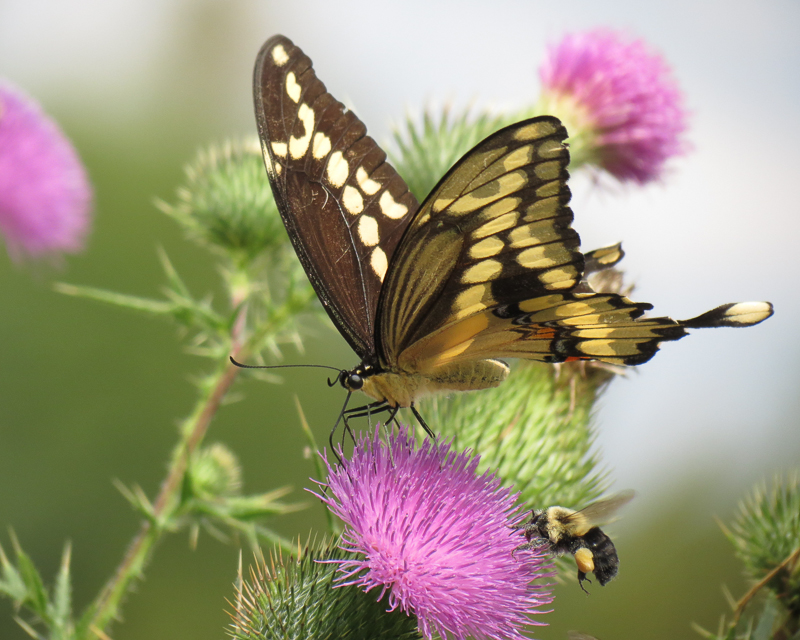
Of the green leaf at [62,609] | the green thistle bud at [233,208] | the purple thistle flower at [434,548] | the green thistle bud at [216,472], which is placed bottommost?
the green leaf at [62,609]

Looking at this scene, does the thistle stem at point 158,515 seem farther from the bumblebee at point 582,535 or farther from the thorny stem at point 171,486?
the bumblebee at point 582,535

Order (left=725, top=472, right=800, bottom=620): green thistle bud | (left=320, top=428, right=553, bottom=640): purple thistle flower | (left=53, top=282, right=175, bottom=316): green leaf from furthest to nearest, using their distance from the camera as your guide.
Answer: (left=725, top=472, right=800, bottom=620): green thistle bud, (left=53, top=282, right=175, bottom=316): green leaf, (left=320, top=428, right=553, bottom=640): purple thistle flower

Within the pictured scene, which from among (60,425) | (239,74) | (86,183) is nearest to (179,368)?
(60,425)

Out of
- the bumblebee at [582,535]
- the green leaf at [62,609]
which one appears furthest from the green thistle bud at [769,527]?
the green leaf at [62,609]

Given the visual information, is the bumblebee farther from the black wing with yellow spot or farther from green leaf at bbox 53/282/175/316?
green leaf at bbox 53/282/175/316

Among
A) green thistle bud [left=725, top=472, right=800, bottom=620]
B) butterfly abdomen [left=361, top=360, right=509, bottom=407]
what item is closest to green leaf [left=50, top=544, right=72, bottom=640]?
butterfly abdomen [left=361, top=360, right=509, bottom=407]

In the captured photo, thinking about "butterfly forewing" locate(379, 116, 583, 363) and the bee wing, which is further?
the bee wing

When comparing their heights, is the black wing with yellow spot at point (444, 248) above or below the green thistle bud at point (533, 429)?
above
